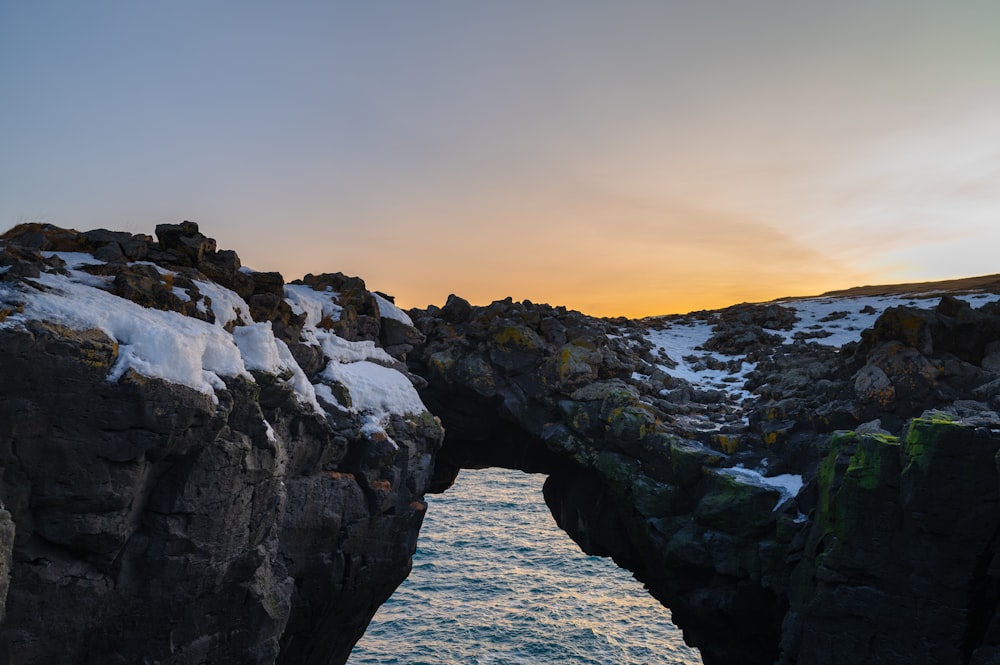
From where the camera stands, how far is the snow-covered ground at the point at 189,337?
17.0 meters

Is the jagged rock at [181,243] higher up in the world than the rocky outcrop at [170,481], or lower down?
higher up

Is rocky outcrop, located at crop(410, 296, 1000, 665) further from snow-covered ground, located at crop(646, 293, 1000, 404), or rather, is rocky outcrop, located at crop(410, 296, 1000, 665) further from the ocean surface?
the ocean surface

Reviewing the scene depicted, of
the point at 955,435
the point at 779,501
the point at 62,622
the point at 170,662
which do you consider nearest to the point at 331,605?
the point at 170,662

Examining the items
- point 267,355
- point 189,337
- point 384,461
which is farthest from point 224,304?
point 384,461

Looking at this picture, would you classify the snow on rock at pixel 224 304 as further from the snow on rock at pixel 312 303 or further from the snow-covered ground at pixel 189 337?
the snow on rock at pixel 312 303

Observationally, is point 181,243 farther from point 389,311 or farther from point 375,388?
point 389,311

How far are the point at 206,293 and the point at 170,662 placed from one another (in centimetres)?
1052

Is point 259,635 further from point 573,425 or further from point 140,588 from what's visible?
point 573,425

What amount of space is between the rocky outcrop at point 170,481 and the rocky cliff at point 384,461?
6 centimetres

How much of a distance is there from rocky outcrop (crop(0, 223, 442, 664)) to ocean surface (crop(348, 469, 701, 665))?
1987cm

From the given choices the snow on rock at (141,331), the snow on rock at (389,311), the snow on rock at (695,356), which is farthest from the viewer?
the snow on rock at (695,356)

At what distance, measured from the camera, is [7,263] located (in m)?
17.5

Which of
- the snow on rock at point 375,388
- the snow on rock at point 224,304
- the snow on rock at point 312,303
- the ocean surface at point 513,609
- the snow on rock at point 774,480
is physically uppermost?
the snow on rock at point 312,303

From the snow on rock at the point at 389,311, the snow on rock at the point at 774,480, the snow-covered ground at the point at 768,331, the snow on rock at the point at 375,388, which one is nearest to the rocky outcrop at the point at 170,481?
the snow on rock at the point at 375,388
